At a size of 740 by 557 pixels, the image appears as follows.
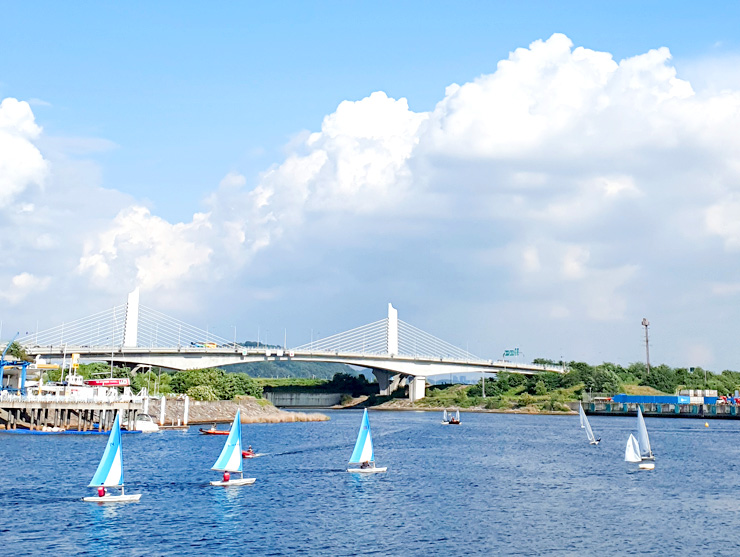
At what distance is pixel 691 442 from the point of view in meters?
111

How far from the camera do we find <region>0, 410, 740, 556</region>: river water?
4375 centimetres

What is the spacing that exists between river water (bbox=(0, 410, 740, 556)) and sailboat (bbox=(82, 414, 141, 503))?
1112 millimetres

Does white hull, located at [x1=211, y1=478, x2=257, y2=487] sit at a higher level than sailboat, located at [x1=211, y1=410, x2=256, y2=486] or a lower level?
lower

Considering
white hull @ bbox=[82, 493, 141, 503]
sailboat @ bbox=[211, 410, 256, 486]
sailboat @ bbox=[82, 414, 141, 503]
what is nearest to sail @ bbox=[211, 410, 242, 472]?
sailboat @ bbox=[211, 410, 256, 486]

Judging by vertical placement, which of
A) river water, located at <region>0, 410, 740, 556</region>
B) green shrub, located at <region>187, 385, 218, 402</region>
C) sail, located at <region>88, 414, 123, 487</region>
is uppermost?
green shrub, located at <region>187, 385, 218, 402</region>

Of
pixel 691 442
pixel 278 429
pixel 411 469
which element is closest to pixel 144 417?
pixel 278 429

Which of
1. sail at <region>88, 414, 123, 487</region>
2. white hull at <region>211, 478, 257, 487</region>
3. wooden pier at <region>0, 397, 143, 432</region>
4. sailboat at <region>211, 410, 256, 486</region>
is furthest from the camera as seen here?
wooden pier at <region>0, 397, 143, 432</region>

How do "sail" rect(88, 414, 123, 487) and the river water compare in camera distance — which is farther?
"sail" rect(88, 414, 123, 487)

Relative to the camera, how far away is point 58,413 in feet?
351

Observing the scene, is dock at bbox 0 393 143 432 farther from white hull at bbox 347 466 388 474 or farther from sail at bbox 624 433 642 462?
sail at bbox 624 433 642 462

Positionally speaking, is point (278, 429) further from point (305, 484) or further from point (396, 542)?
point (396, 542)

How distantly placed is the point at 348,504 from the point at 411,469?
21.0m

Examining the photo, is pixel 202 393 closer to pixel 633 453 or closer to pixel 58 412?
pixel 58 412

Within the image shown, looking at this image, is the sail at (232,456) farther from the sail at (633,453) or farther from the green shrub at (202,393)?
A: the green shrub at (202,393)
